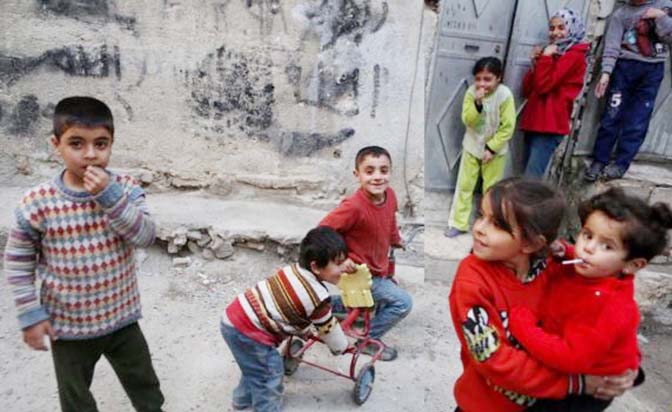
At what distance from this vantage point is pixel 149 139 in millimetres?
3574

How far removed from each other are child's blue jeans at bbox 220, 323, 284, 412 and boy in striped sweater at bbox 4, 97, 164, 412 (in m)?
0.48

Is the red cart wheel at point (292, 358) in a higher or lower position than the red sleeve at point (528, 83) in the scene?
lower

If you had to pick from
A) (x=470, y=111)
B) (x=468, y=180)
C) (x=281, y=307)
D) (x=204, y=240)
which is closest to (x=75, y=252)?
(x=281, y=307)

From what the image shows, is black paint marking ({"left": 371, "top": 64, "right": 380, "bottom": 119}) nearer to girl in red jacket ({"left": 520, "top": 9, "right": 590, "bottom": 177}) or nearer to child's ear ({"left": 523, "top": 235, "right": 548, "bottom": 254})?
girl in red jacket ({"left": 520, "top": 9, "right": 590, "bottom": 177})

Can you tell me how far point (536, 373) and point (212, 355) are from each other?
1880 millimetres

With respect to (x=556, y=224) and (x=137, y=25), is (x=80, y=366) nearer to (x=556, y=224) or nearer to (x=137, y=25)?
(x=556, y=224)

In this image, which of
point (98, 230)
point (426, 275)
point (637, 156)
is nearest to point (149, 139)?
point (98, 230)

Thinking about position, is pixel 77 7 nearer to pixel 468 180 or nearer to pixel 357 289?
pixel 357 289

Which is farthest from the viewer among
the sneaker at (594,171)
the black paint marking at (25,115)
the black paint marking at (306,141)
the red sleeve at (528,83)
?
the sneaker at (594,171)

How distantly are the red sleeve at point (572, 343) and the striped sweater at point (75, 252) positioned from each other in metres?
1.29

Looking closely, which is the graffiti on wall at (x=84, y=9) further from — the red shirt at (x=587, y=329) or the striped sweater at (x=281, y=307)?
the red shirt at (x=587, y=329)

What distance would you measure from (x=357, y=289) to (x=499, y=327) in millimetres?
1123

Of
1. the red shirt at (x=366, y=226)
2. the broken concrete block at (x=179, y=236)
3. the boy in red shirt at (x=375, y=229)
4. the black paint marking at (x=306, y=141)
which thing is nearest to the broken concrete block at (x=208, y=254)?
the broken concrete block at (x=179, y=236)

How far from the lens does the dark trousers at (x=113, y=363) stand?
1712mm
